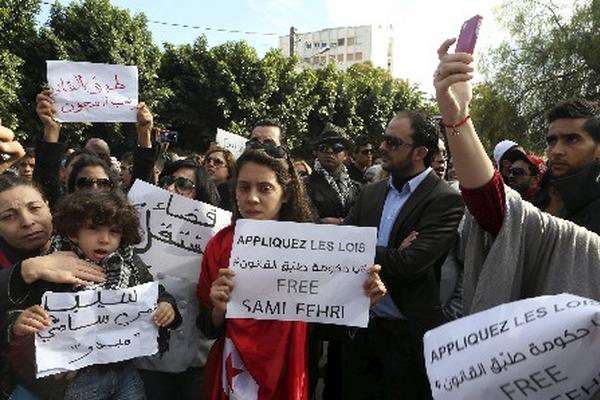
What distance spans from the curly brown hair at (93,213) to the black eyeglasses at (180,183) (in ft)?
3.14

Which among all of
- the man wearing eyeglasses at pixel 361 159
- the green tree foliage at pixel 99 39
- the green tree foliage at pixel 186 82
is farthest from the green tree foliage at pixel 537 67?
the man wearing eyeglasses at pixel 361 159

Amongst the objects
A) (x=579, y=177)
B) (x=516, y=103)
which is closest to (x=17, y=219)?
(x=579, y=177)

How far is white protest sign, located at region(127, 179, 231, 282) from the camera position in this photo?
292 centimetres

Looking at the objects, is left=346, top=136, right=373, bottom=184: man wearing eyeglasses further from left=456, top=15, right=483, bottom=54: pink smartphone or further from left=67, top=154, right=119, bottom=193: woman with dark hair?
left=456, top=15, right=483, bottom=54: pink smartphone

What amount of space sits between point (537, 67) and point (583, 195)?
71.3ft

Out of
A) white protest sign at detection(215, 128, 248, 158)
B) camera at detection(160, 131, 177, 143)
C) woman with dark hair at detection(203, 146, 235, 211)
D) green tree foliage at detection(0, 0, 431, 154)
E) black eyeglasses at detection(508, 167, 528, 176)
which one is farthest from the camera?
green tree foliage at detection(0, 0, 431, 154)

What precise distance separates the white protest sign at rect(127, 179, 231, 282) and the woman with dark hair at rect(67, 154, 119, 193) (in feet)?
1.50

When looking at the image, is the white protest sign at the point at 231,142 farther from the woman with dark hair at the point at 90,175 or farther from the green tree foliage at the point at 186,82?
the green tree foliage at the point at 186,82

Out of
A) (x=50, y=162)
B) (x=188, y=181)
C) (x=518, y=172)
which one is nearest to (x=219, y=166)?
(x=188, y=181)

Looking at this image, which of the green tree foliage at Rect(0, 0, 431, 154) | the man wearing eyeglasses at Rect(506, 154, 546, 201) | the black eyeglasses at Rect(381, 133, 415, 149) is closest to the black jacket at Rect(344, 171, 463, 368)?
the black eyeglasses at Rect(381, 133, 415, 149)

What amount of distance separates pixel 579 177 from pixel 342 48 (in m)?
107

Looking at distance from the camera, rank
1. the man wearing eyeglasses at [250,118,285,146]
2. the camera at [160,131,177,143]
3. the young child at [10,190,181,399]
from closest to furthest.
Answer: the young child at [10,190,181,399] → the man wearing eyeglasses at [250,118,285,146] → the camera at [160,131,177,143]

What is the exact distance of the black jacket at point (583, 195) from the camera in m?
2.40

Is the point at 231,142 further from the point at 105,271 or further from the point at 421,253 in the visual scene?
the point at 105,271
